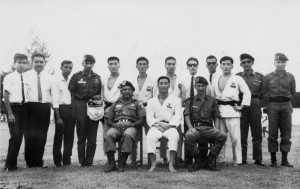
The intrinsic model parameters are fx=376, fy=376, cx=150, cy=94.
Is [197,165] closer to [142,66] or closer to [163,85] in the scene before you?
[163,85]

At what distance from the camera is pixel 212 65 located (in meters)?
6.98

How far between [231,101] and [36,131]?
3.39m

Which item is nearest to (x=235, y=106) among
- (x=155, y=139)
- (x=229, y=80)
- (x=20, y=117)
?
(x=229, y=80)

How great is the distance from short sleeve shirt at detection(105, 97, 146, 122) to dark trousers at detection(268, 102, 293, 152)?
7.55ft

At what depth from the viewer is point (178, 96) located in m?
6.89

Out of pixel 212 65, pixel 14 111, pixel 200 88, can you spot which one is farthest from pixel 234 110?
pixel 14 111

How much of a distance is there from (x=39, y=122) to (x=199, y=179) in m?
2.90

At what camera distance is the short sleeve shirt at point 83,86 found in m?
6.61

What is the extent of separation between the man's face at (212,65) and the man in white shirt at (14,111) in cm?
331

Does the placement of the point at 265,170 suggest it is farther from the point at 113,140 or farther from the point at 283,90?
the point at 113,140

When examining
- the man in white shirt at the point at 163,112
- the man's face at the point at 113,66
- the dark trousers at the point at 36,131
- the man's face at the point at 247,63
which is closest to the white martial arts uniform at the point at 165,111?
the man in white shirt at the point at 163,112

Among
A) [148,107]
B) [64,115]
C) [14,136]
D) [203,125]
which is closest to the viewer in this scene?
[14,136]

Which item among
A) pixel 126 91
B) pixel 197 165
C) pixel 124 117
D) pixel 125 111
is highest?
pixel 126 91

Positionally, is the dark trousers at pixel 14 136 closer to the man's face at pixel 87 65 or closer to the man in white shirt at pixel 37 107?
the man in white shirt at pixel 37 107
